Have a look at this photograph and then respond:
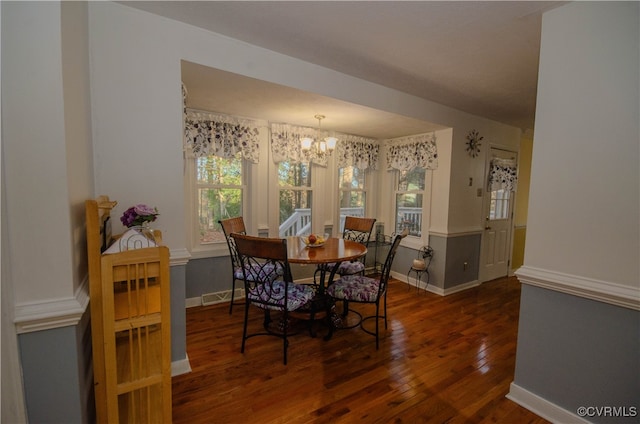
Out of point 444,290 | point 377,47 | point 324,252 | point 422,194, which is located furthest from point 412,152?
point 324,252

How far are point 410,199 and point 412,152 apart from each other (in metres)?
0.69

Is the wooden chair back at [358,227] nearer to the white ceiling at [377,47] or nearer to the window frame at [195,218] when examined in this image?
the white ceiling at [377,47]

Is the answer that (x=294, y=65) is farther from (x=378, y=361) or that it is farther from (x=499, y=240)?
(x=499, y=240)

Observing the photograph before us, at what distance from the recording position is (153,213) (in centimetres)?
158

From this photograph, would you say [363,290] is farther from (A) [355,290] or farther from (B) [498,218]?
(B) [498,218]

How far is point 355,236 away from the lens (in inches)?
146

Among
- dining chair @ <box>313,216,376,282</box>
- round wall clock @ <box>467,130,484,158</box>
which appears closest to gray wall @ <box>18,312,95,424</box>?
dining chair @ <box>313,216,376,282</box>

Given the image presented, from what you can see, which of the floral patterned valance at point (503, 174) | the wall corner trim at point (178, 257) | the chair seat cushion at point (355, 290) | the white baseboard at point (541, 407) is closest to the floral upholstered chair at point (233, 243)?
the chair seat cushion at point (355, 290)

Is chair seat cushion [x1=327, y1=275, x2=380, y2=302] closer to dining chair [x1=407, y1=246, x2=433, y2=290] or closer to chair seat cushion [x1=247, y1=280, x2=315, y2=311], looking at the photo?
chair seat cushion [x1=247, y1=280, x2=315, y2=311]

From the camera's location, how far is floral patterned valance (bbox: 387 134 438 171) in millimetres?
3730

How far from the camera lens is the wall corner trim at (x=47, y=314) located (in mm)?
1079

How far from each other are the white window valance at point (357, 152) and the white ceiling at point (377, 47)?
77cm

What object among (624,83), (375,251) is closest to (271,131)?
(375,251)

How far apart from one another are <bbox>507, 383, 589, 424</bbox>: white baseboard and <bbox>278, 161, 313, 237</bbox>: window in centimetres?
267
